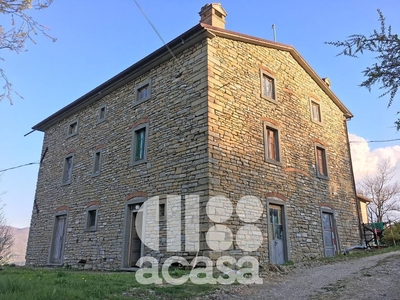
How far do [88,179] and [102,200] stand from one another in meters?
1.57

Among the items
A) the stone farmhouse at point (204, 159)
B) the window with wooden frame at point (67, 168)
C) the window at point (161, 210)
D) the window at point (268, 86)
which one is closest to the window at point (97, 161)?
the stone farmhouse at point (204, 159)

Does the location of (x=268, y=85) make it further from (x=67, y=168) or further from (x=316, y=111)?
(x=67, y=168)

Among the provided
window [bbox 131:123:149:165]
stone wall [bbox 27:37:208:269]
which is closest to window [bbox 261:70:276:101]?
stone wall [bbox 27:37:208:269]

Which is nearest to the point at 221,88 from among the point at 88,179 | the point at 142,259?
the point at 142,259

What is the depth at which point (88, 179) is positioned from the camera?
13297 millimetres

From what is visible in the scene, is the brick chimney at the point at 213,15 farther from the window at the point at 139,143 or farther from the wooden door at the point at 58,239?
the wooden door at the point at 58,239

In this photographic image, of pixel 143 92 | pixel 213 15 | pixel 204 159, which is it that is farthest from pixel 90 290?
pixel 213 15

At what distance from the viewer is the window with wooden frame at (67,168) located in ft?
48.4

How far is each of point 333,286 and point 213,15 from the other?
9023mm

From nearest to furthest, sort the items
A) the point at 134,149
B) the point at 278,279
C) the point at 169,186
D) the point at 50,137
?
the point at 278,279, the point at 169,186, the point at 134,149, the point at 50,137

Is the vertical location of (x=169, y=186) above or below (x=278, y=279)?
above

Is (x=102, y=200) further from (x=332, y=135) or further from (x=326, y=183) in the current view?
(x=332, y=135)

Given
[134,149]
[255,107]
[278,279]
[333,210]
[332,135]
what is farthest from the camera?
[332,135]

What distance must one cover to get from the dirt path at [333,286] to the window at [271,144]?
4109 mm
